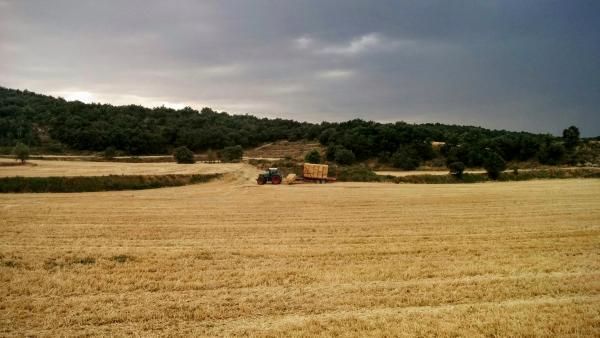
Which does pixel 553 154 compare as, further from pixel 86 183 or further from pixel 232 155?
pixel 86 183

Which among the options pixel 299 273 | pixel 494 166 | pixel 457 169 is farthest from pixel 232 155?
pixel 299 273

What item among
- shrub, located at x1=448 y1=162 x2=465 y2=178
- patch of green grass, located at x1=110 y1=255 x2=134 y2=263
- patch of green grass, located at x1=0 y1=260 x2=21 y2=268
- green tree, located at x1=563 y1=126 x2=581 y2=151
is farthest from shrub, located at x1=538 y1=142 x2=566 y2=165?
patch of green grass, located at x1=0 y1=260 x2=21 y2=268

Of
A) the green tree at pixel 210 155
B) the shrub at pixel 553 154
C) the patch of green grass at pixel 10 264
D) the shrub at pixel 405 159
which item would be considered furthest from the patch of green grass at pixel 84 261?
the shrub at pixel 553 154

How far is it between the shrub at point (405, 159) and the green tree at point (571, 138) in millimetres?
23700

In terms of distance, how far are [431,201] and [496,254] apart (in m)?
14.9

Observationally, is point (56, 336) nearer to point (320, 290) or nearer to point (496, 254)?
point (320, 290)

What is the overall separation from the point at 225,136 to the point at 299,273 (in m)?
76.0

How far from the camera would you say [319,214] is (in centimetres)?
2192

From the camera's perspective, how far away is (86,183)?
112ft

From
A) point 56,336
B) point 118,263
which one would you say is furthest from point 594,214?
point 56,336

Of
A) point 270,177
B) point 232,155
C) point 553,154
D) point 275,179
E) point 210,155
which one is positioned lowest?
point 275,179

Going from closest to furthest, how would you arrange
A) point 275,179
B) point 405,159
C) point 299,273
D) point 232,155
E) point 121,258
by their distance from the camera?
point 299,273
point 121,258
point 275,179
point 405,159
point 232,155

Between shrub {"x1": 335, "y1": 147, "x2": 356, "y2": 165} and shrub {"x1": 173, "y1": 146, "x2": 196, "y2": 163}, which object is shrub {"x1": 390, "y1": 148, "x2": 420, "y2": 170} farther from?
shrub {"x1": 173, "y1": 146, "x2": 196, "y2": 163}

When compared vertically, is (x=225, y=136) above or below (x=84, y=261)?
above
